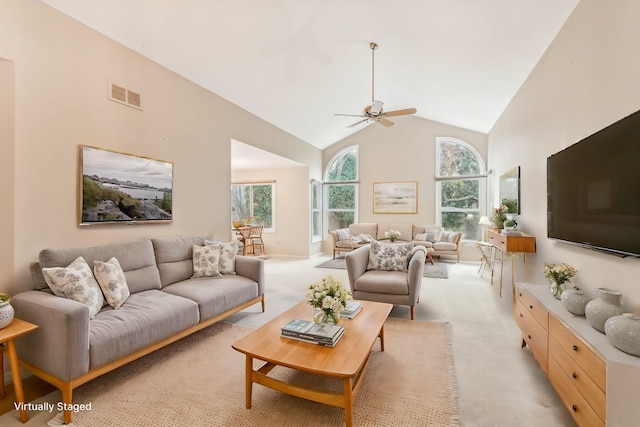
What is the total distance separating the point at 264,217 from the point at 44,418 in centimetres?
630

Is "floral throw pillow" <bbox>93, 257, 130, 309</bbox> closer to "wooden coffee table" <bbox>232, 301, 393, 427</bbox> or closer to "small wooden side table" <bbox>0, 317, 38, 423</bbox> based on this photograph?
"small wooden side table" <bbox>0, 317, 38, 423</bbox>

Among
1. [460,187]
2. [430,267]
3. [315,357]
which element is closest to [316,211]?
[430,267]

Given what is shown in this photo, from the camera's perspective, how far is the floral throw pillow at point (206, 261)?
130 inches

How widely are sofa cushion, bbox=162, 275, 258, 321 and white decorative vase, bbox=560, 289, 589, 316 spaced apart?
280 cm

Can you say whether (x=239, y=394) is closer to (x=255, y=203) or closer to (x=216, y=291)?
(x=216, y=291)

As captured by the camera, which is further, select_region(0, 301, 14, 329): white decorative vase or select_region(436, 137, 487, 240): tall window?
select_region(436, 137, 487, 240): tall window

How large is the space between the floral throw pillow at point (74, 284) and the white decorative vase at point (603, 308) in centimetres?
326

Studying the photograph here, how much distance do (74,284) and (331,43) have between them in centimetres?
370

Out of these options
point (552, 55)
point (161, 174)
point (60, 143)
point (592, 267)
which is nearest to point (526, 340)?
point (592, 267)

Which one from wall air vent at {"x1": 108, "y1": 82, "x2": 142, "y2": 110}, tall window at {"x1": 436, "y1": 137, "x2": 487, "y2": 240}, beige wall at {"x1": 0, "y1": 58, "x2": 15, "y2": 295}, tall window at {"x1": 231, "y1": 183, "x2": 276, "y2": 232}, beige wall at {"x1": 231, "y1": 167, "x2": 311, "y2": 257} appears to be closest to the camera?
beige wall at {"x1": 0, "y1": 58, "x2": 15, "y2": 295}

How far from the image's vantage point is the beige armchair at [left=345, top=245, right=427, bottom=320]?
3223 mm

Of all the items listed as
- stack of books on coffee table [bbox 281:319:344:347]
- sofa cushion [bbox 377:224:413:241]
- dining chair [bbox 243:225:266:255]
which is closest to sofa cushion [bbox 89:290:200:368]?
stack of books on coffee table [bbox 281:319:344:347]

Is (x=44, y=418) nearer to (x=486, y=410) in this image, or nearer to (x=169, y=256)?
(x=169, y=256)

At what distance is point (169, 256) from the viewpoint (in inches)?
125
